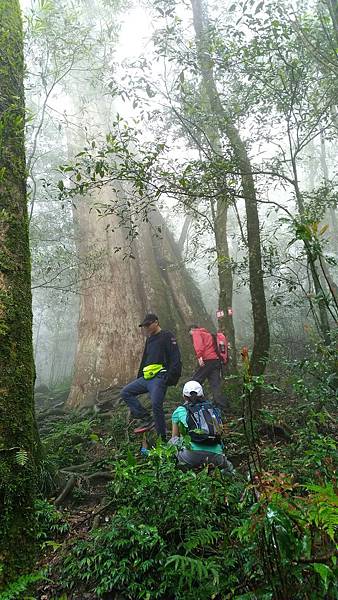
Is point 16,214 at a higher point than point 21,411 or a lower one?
higher

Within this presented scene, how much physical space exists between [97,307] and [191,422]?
721cm

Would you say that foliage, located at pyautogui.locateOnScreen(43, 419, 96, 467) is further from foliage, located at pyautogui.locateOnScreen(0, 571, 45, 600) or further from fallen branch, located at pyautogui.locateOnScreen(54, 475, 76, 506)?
foliage, located at pyautogui.locateOnScreen(0, 571, 45, 600)

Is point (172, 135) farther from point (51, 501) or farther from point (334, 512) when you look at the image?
point (334, 512)

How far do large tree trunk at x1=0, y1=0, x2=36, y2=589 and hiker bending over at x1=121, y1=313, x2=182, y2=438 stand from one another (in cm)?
248

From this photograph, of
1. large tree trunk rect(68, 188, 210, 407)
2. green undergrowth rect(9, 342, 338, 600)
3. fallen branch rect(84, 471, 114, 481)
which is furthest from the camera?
large tree trunk rect(68, 188, 210, 407)

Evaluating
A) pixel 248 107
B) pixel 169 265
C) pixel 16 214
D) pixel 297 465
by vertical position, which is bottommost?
pixel 297 465

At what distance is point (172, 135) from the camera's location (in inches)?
461

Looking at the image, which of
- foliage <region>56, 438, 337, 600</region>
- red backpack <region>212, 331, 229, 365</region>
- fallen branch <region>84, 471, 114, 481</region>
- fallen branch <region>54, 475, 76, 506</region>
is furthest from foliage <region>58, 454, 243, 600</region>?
red backpack <region>212, 331, 229, 365</region>

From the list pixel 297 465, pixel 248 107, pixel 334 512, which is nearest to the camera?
pixel 334 512

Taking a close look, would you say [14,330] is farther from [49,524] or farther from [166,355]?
[166,355]

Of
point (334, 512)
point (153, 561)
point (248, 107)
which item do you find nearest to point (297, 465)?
point (153, 561)

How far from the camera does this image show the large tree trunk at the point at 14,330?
2066 mm

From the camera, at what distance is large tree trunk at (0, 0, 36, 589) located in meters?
2.07

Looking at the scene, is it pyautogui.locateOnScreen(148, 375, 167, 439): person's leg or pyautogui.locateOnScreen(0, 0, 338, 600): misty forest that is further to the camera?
pyautogui.locateOnScreen(148, 375, 167, 439): person's leg
